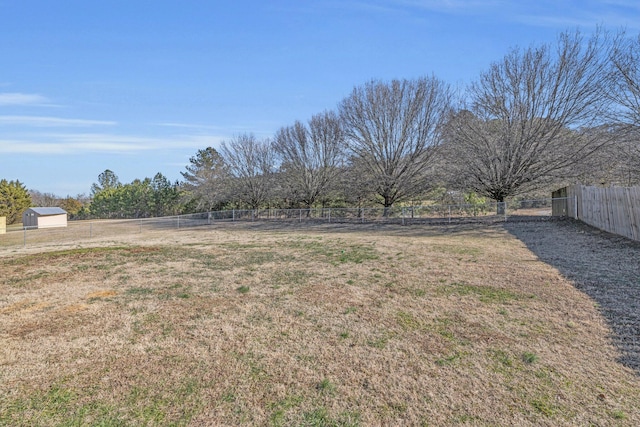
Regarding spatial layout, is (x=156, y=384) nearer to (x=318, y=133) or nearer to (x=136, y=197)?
(x=318, y=133)

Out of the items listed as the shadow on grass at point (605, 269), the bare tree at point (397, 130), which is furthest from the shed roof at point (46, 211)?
the shadow on grass at point (605, 269)

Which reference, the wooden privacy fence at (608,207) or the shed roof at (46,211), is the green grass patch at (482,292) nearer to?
the wooden privacy fence at (608,207)

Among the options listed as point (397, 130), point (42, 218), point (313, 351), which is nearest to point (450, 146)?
point (397, 130)

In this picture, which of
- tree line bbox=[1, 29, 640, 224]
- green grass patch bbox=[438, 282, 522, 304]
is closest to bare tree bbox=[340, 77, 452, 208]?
tree line bbox=[1, 29, 640, 224]

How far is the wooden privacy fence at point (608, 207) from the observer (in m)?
9.55

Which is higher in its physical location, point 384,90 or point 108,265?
point 384,90

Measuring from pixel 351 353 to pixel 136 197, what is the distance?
4261 cm

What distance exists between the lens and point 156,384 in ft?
9.87

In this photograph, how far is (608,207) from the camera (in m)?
11.3

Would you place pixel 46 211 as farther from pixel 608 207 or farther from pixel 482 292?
pixel 608 207

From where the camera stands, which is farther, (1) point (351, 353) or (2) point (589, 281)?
(2) point (589, 281)

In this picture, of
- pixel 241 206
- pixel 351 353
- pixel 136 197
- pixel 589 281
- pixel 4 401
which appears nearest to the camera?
pixel 4 401

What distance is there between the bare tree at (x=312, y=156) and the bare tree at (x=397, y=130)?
2784 mm

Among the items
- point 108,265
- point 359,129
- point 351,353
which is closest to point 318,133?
point 359,129
